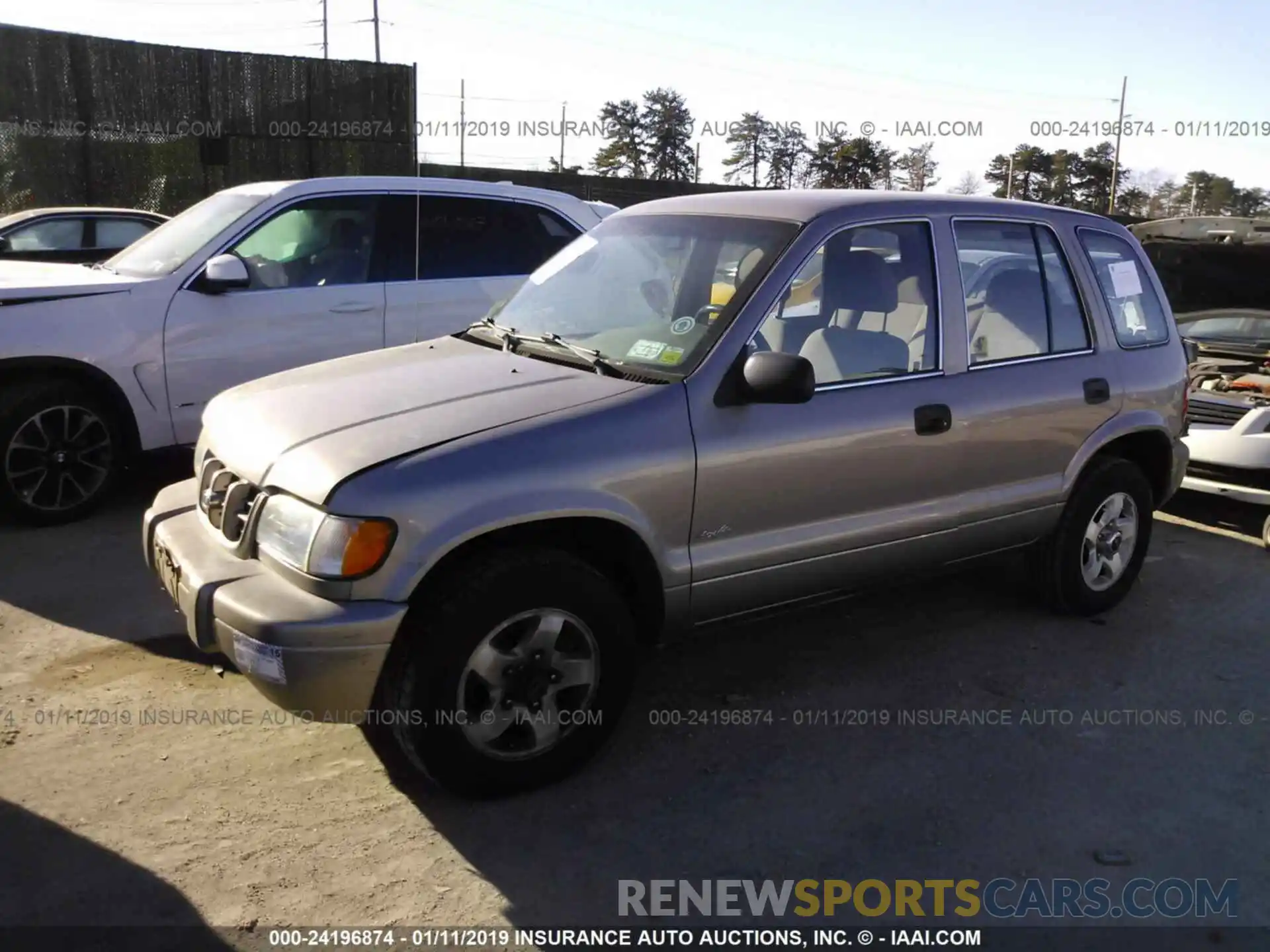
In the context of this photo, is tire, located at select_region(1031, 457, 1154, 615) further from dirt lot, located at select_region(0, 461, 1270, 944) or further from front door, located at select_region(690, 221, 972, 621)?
front door, located at select_region(690, 221, 972, 621)

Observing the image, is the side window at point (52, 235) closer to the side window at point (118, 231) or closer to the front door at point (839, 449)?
the side window at point (118, 231)

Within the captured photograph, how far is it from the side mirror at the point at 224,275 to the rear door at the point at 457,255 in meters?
0.94

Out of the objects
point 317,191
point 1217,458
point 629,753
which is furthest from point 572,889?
point 1217,458

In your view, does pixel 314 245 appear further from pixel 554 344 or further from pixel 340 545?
pixel 340 545

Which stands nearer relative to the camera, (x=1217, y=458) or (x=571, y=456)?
(x=571, y=456)

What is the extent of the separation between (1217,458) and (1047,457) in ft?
8.90

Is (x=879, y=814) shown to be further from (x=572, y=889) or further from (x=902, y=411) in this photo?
(x=902, y=411)

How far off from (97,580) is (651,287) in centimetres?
310

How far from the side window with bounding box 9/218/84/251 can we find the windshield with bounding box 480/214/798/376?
8032 mm

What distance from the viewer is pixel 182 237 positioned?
21.0ft

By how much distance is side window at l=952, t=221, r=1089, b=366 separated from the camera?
4.34m

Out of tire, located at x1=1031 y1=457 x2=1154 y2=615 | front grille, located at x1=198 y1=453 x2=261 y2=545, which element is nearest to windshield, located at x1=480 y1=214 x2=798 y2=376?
front grille, located at x1=198 y1=453 x2=261 y2=545

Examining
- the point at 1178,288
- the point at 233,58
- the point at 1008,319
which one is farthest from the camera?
the point at 233,58

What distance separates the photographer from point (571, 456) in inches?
127
